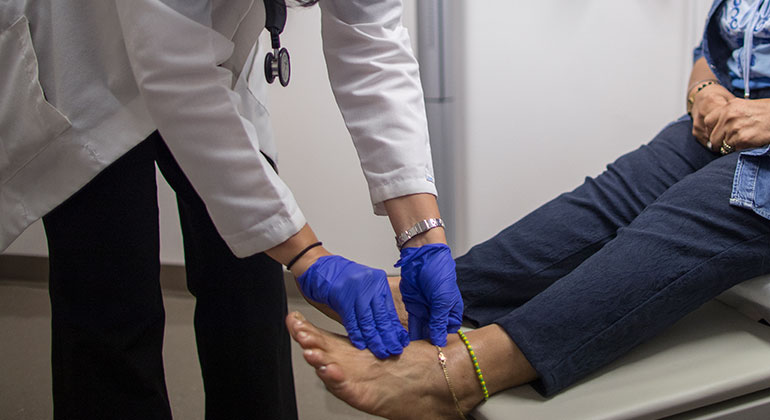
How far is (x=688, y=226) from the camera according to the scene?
0.85 m

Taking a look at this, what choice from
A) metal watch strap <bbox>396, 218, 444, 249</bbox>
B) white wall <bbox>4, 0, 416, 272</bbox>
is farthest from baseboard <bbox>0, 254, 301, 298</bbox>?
metal watch strap <bbox>396, 218, 444, 249</bbox>

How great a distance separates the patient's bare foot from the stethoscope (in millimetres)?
350

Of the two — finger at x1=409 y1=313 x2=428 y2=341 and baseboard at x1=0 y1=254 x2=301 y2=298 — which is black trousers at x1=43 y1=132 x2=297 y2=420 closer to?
finger at x1=409 y1=313 x2=428 y2=341

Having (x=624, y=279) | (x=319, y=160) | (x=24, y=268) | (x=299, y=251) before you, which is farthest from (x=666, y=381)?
(x=24, y=268)

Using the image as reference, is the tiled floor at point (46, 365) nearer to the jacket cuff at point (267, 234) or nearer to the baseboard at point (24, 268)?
the baseboard at point (24, 268)

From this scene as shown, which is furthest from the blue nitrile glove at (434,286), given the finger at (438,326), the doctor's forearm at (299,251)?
the doctor's forearm at (299,251)

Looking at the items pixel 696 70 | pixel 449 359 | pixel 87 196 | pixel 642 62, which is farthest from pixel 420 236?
pixel 642 62

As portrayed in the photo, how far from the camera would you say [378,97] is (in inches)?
32.5

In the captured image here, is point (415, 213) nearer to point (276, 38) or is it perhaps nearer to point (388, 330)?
point (388, 330)

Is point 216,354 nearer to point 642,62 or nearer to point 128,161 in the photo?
point 128,161

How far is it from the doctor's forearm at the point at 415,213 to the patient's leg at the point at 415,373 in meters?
0.15

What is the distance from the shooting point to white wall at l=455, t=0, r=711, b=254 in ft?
5.39

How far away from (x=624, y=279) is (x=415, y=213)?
0.32 m

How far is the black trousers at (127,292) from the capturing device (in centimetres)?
75
